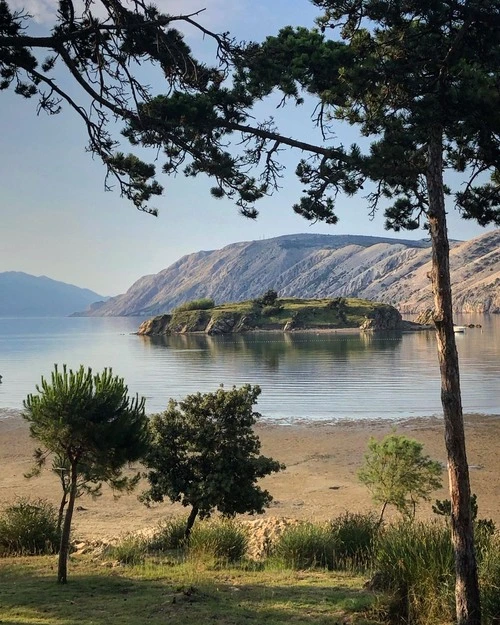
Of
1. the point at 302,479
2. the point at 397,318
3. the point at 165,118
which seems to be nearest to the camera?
the point at 165,118

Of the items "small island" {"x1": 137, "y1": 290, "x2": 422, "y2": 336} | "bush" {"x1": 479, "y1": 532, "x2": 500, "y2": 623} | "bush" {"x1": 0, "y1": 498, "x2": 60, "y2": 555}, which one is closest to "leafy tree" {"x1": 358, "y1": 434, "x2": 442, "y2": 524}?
"bush" {"x1": 0, "y1": 498, "x2": 60, "y2": 555}

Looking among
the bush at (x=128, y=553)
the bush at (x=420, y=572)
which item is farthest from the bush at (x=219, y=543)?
the bush at (x=420, y=572)

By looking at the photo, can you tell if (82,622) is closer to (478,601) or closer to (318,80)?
(478,601)

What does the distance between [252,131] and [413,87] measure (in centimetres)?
270

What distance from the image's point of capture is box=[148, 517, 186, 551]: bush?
687 inches

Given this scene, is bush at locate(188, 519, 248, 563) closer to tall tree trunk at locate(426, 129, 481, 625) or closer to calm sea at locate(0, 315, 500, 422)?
tall tree trunk at locate(426, 129, 481, 625)

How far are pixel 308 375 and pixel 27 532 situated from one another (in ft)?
190

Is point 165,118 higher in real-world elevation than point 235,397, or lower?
higher

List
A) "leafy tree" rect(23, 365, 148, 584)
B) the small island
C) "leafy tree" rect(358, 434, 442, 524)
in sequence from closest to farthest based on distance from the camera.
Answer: "leafy tree" rect(23, 365, 148, 584) < "leafy tree" rect(358, 434, 442, 524) < the small island

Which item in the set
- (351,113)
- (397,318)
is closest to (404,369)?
(351,113)

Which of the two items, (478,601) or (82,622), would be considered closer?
(478,601)

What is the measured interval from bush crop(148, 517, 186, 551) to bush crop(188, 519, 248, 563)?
61.7 inches

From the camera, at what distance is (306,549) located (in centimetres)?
1475

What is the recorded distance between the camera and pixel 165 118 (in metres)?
10.3
